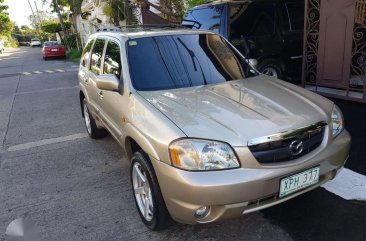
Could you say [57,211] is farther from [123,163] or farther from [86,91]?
[86,91]

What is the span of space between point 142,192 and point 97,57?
2279 mm

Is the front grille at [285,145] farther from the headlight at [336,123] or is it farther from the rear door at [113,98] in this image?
the rear door at [113,98]

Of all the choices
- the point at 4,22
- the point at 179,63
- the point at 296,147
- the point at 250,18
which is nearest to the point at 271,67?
the point at 250,18

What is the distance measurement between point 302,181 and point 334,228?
2.00 ft

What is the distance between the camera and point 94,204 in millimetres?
3803

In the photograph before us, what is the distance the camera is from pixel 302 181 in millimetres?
2770

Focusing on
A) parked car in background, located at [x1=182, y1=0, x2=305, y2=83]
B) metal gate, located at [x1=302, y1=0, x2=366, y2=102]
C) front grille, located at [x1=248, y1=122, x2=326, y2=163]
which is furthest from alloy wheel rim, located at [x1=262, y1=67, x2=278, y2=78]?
front grille, located at [x1=248, y1=122, x2=326, y2=163]

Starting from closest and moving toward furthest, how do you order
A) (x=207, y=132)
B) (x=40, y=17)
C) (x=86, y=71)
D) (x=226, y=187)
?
(x=226, y=187) < (x=207, y=132) < (x=86, y=71) < (x=40, y=17)

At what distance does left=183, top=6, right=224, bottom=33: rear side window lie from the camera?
7.12 meters

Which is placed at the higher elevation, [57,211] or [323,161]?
[323,161]

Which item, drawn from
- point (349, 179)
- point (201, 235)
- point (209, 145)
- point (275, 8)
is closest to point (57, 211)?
point (201, 235)

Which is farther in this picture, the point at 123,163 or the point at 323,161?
the point at 123,163

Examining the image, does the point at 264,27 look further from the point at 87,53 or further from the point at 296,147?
the point at 296,147

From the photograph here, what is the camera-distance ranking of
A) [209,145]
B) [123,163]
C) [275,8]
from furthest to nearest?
[275,8], [123,163], [209,145]
